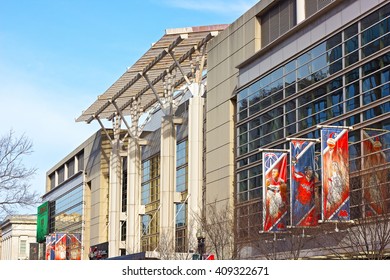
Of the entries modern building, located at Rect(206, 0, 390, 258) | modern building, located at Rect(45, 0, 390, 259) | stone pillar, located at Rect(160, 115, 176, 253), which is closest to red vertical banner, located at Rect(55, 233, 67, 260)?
modern building, located at Rect(45, 0, 390, 259)

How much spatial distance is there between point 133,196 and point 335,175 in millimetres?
51284

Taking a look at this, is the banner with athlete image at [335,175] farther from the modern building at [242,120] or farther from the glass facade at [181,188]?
the glass facade at [181,188]

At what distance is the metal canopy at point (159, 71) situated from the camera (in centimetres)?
7244

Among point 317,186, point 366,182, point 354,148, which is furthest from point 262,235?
point 366,182

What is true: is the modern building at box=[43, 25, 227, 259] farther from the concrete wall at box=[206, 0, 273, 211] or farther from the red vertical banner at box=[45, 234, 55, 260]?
the red vertical banner at box=[45, 234, 55, 260]

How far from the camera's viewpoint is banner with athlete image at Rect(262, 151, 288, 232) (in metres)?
52.3

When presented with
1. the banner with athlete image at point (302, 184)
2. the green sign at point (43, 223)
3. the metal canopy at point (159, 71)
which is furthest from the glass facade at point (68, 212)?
the banner with athlete image at point (302, 184)

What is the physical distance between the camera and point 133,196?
93.9 metres

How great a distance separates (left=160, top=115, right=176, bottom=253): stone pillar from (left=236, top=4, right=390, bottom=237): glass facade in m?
15.7

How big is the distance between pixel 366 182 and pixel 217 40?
32047 millimetres

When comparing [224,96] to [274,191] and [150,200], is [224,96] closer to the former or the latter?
[274,191]

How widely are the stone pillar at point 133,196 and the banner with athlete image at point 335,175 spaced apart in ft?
158

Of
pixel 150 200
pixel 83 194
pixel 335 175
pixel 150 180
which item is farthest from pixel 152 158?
pixel 335 175
